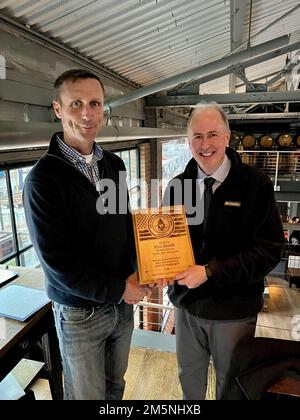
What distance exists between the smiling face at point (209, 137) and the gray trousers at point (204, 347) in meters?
0.73

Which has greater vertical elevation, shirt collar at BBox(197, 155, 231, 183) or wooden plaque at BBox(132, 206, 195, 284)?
shirt collar at BBox(197, 155, 231, 183)

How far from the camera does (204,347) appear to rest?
1.50 metres

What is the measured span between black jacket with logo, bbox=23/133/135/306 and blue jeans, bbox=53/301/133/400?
0.07 m

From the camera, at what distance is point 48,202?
109cm

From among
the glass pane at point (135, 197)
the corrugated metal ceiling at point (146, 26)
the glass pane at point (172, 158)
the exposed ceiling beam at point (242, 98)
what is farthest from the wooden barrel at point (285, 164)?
the corrugated metal ceiling at point (146, 26)

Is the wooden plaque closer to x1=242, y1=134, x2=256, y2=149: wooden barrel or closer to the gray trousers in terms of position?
the gray trousers

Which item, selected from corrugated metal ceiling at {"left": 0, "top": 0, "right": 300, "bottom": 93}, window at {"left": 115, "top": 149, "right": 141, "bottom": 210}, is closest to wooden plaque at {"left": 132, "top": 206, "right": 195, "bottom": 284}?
corrugated metal ceiling at {"left": 0, "top": 0, "right": 300, "bottom": 93}

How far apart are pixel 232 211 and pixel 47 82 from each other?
211 cm

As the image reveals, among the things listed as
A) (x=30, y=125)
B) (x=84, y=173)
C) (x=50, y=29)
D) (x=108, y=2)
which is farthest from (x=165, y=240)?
(x=50, y=29)

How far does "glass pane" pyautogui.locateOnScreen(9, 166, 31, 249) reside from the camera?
2.76 metres

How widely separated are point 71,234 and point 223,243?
673 mm

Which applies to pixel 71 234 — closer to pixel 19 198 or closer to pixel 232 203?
pixel 232 203

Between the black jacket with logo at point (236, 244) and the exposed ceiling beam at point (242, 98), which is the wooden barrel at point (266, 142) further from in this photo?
the black jacket with logo at point (236, 244)

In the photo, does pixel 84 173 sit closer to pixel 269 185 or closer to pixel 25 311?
pixel 25 311
